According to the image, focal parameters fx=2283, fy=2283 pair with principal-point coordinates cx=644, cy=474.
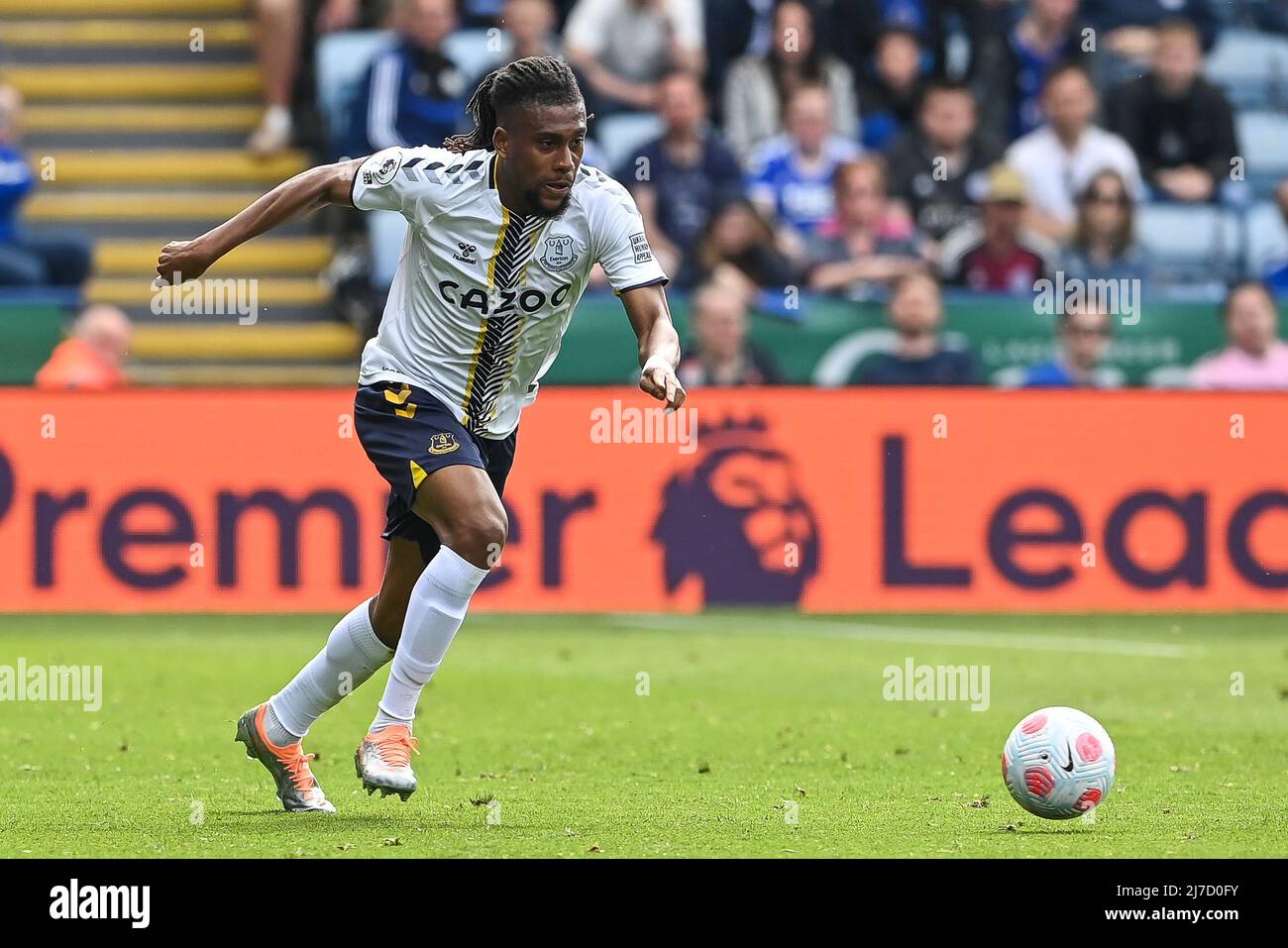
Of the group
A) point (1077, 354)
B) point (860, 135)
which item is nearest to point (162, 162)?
point (860, 135)

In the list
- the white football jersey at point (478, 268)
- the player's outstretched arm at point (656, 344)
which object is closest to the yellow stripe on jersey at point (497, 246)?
the white football jersey at point (478, 268)

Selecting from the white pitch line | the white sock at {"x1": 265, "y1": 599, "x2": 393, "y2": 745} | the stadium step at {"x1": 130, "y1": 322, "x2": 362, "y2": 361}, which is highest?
the stadium step at {"x1": 130, "y1": 322, "x2": 362, "y2": 361}

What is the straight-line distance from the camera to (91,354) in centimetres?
1471

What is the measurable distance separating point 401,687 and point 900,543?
22.7 ft

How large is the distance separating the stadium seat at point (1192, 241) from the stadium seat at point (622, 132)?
12.2 ft

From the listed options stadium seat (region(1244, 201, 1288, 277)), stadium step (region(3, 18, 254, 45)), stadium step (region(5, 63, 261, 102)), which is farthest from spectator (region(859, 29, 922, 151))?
stadium step (region(3, 18, 254, 45))

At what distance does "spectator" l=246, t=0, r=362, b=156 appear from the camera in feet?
59.1

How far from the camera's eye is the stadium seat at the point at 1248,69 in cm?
1891

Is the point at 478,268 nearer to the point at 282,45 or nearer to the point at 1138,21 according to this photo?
the point at 282,45

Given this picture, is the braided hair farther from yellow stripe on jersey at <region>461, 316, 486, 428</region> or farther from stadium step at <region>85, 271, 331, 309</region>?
stadium step at <region>85, 271, 331, 309</region>

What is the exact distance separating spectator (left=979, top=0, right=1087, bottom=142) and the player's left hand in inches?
461

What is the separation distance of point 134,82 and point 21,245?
10.9ft

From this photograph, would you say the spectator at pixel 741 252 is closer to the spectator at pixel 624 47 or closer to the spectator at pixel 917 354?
the spectator at pixel 917 354

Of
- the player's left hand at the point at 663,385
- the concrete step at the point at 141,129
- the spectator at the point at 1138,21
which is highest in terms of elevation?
the spectator at the point at 1138,21
